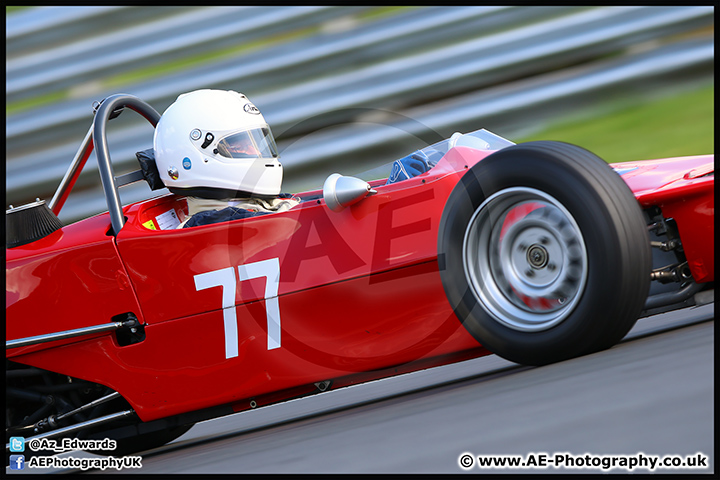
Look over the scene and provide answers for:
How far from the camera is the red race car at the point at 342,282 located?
262cm

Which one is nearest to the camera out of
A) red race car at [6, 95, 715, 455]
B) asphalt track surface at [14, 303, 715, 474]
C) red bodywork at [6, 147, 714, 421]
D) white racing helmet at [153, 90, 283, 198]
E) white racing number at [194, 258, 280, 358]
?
asphalt track surface at [14, 303, 715, 474]

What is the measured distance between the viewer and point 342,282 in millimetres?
3008

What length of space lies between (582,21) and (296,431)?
15.9 ft

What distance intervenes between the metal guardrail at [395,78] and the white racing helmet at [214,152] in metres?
2.71

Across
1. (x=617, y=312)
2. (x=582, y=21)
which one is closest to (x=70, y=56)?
(x=582, y=21)

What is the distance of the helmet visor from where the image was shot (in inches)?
148

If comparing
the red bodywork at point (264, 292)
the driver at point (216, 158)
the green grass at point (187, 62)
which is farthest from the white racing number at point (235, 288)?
the green grass at point (187, 62)

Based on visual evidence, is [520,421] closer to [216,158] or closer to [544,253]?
[544,253]

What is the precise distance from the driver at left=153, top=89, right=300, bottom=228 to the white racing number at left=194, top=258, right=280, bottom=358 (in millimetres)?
539

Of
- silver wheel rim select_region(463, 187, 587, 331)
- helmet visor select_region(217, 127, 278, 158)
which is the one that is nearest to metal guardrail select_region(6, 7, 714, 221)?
helmet visor select_region(217, 127, 278, 158)

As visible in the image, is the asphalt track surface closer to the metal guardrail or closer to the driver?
the driver

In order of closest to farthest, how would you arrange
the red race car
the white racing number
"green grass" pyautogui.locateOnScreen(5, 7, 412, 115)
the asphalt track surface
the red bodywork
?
the asphalt track surface
the red race car
the red bodywork
the white racing number
"green grass" pyautogui.locateOnScreen(5, 7, 412, 115)

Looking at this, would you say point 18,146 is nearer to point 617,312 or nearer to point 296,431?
point 296,431

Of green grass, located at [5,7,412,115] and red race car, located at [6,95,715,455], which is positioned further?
green grass, located at [5,7,412,115]
